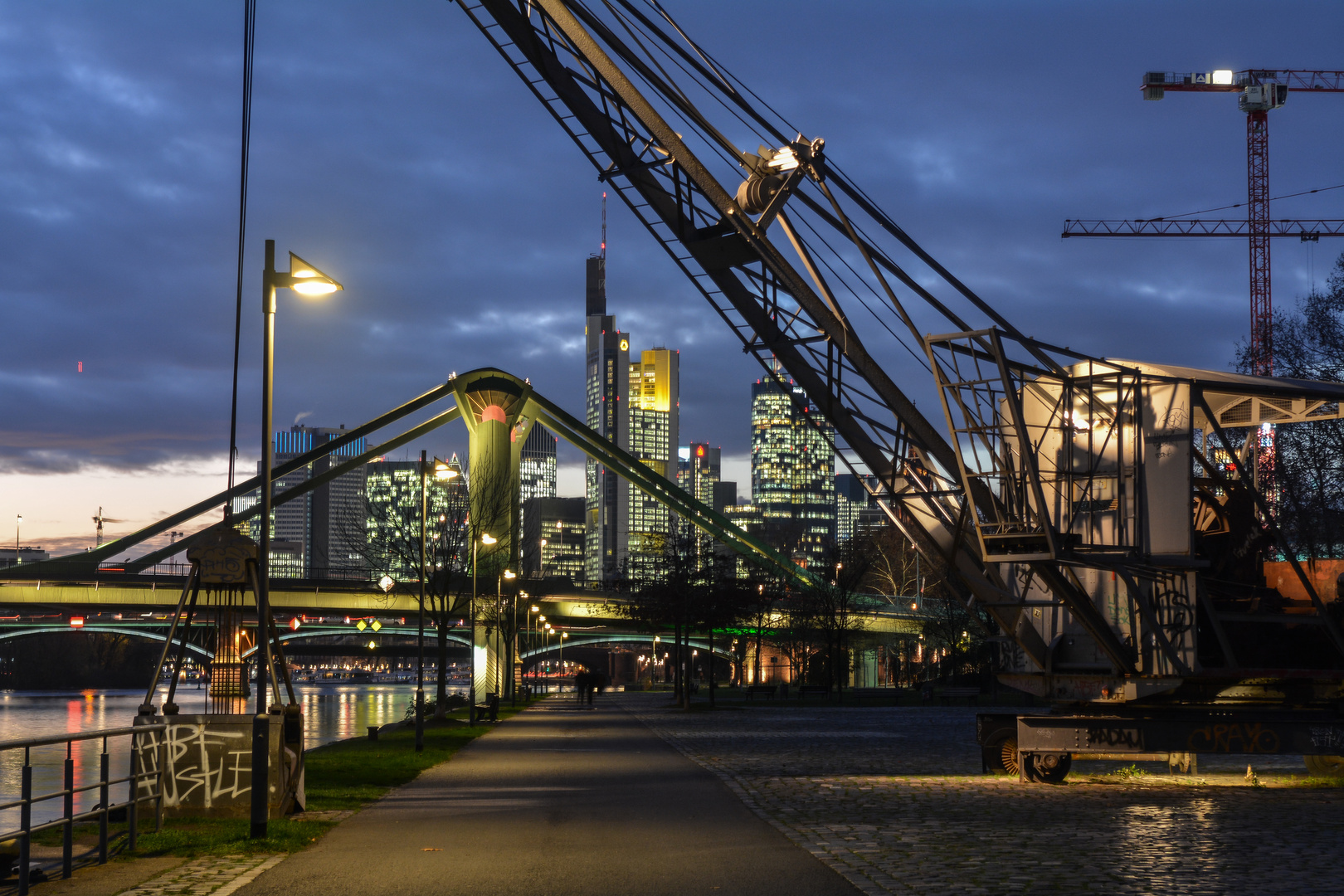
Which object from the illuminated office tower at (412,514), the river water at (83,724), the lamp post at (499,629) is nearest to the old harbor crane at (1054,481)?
the river water at (83,724)

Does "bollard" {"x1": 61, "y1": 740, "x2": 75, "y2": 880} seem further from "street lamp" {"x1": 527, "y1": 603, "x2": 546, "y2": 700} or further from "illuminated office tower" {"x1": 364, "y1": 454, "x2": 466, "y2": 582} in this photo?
"street lamp" {"x1": 527, "y1": 603, "x2": 546, "y2": 700}

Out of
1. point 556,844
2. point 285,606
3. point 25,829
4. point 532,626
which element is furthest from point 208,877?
point 532,626

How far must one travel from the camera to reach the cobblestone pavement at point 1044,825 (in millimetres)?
10688

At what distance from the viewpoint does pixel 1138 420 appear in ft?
58.1

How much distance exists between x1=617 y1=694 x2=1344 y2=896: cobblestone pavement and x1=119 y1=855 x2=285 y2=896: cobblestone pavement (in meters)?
4.76

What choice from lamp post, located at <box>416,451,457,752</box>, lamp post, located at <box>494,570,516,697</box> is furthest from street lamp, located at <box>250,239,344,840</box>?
lamp post, located at <box>494,570,516,697</box>

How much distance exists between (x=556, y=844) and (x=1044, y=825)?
5048 mm

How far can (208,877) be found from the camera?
10898 mm

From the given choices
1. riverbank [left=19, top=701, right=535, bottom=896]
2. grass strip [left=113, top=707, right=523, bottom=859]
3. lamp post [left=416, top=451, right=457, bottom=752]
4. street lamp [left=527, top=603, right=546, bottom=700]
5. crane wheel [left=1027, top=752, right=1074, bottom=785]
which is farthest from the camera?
street lamp [left=527, top=603, right=546, bottom=700]

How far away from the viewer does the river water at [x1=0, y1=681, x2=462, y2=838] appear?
21.8 m

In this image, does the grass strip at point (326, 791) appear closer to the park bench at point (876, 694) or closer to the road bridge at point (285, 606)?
the park bench at point (876, 694)

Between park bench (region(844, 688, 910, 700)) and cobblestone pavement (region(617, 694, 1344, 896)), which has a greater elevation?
cobblestone pavement (region(617, 694, 1344, 896))

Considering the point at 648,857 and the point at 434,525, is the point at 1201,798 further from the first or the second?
the point at 434,525

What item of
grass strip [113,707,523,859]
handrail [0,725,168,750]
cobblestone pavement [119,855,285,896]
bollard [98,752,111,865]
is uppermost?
handrail [0,725,168,750]
